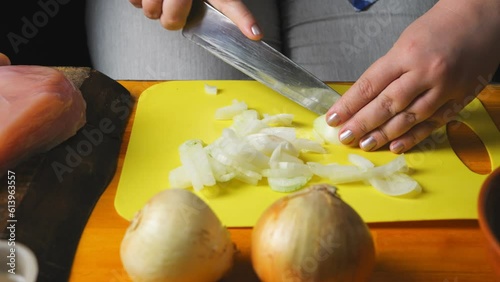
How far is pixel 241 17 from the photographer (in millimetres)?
1076

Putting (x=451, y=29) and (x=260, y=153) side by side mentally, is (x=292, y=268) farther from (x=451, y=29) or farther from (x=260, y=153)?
(x=451, y=29)

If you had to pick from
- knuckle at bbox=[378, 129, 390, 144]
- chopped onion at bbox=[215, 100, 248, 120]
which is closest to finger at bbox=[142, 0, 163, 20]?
chopped onion at bbox=[215, 100, 248, 120]

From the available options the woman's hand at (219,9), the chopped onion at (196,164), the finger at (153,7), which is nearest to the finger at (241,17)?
the woman's hand at (219,9)

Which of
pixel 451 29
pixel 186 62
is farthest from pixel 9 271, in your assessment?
pixel 451 29

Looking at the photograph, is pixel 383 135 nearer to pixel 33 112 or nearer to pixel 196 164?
pixel 196 164

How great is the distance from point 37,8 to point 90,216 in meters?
0.81

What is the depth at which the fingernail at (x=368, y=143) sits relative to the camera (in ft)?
3.33

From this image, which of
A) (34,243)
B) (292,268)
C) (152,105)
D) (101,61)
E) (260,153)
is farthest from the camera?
(101,61)

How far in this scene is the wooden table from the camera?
767mm

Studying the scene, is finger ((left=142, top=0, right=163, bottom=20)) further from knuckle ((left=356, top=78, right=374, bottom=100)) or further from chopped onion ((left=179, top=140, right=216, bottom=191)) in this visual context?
knuckle ((left=356, top=78, right=374, bottom=100))

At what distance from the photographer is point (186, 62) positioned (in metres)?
1.28

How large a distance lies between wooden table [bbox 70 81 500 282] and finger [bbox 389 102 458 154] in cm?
19

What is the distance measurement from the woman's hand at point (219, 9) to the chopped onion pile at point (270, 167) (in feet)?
0.66

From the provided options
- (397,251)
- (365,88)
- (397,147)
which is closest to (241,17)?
(365,88)
